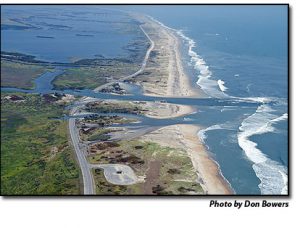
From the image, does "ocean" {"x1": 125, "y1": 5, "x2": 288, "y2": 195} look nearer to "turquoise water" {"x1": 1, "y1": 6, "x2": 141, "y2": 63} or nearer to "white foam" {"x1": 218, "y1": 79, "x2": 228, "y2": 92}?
"white foam" {"x1": 218, "y1": 79, "x2": 228, "y2": 92}

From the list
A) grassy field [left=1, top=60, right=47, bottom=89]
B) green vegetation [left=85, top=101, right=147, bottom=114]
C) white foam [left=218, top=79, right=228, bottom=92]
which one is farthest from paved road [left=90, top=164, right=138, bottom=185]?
Answer: white foam [left=218, top=79, right=228, bottom=92]

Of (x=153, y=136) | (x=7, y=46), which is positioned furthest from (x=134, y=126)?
(x=7, y=46)

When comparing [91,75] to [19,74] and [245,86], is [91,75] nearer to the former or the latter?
[19,74]

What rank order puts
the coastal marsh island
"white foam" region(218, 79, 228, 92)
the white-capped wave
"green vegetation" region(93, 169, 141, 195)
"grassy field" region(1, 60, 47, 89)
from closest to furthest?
"green vegetation" region(93, 169, 141, 195) → the coastal marsh island → the white-capped wave → "grassy field" region(1, 60, 47, 89) → "white foam" region(218, 79, 228, 92)

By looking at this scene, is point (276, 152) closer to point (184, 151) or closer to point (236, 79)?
point (184, 151)

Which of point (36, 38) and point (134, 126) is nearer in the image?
point (134, 126)

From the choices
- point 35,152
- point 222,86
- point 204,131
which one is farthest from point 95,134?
point 222,86
